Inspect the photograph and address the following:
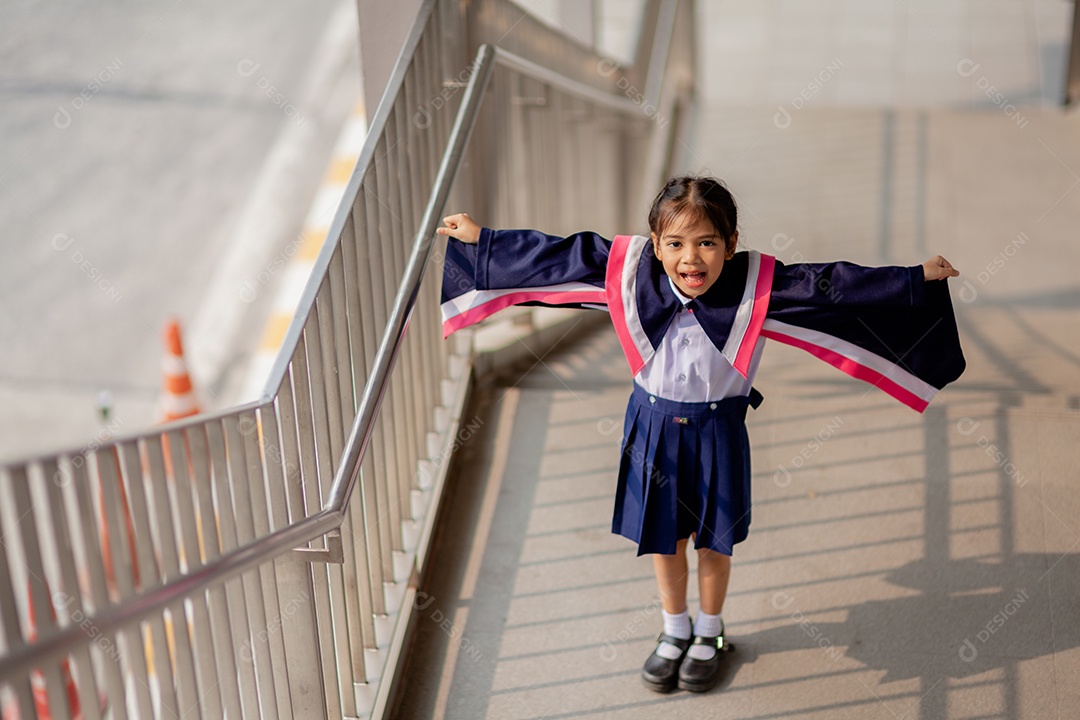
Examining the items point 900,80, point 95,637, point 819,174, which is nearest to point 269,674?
point 95,637

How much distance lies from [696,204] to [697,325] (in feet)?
0.94

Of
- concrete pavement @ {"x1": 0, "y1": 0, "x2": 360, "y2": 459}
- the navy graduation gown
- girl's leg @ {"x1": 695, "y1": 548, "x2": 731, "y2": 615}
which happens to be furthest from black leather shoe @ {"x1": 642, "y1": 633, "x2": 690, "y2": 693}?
concrete pavement @ {"x1": 0, "y1": 0, "x2": 360, "y2": 459}

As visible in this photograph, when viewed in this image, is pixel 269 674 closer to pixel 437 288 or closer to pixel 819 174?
pixel 437 288

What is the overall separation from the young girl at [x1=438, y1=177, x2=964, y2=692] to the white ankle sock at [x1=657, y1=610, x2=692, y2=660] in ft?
0.13

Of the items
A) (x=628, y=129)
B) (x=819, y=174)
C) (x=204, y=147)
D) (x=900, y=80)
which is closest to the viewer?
(x=628, y=129)

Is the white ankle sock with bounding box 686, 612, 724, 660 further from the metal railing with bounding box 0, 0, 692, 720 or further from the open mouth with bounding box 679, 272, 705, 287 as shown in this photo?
the open mouth with bounding box 679, 272, 705, 287

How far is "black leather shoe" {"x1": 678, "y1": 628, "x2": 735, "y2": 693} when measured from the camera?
260 cm

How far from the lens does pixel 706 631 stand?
264cm

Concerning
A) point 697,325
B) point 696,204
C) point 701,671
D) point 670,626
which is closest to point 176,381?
point 670,626

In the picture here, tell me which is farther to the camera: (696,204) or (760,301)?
(760,301)

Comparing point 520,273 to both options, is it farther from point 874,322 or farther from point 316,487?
point 874,322

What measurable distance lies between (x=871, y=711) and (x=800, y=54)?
6.31m

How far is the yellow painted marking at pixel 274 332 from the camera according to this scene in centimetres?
689

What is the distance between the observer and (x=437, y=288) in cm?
322
